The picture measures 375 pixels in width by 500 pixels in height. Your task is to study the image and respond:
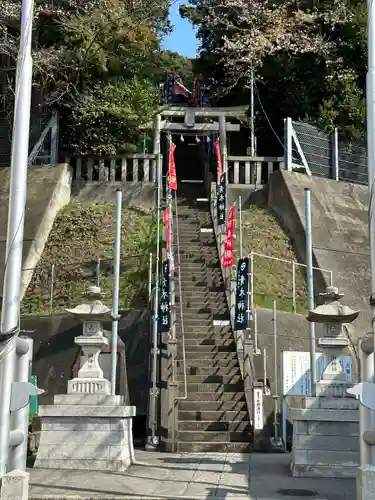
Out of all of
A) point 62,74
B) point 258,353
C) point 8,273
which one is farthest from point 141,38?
point 8,273

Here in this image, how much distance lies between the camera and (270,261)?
19.7 meters

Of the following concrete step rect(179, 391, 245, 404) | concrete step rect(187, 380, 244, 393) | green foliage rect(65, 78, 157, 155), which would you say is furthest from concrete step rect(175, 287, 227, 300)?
green foliage rect(65, 78, 157, 155)

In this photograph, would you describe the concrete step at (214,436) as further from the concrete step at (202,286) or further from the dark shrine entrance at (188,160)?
the dark shrine entrance at (188,160)

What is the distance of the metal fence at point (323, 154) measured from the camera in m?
22.4

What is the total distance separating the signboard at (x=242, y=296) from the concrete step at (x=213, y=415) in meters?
1.87

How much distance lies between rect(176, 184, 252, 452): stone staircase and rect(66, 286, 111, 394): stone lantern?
9.80 ft

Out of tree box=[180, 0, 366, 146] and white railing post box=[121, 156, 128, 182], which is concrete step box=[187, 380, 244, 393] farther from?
tree box=[180, 0, 366, 146]

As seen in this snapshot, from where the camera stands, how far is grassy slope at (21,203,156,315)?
1823 centimetres

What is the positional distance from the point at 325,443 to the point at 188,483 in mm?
2142

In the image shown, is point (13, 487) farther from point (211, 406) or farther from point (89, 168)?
point (89, 168)

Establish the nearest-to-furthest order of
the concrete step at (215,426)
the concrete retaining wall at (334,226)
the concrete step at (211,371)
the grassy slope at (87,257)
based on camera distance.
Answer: the concrete step at (215,426) → the concrete step at (211,371) → the grassy slope at (87,257) → the concrete retaining wall at (334,226)

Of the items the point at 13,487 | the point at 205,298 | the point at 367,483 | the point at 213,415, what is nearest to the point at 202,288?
the point at 205,298

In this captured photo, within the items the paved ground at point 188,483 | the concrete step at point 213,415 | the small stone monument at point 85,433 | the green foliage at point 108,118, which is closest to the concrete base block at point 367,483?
the paved ground at point 188,483

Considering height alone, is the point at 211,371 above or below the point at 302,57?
below
